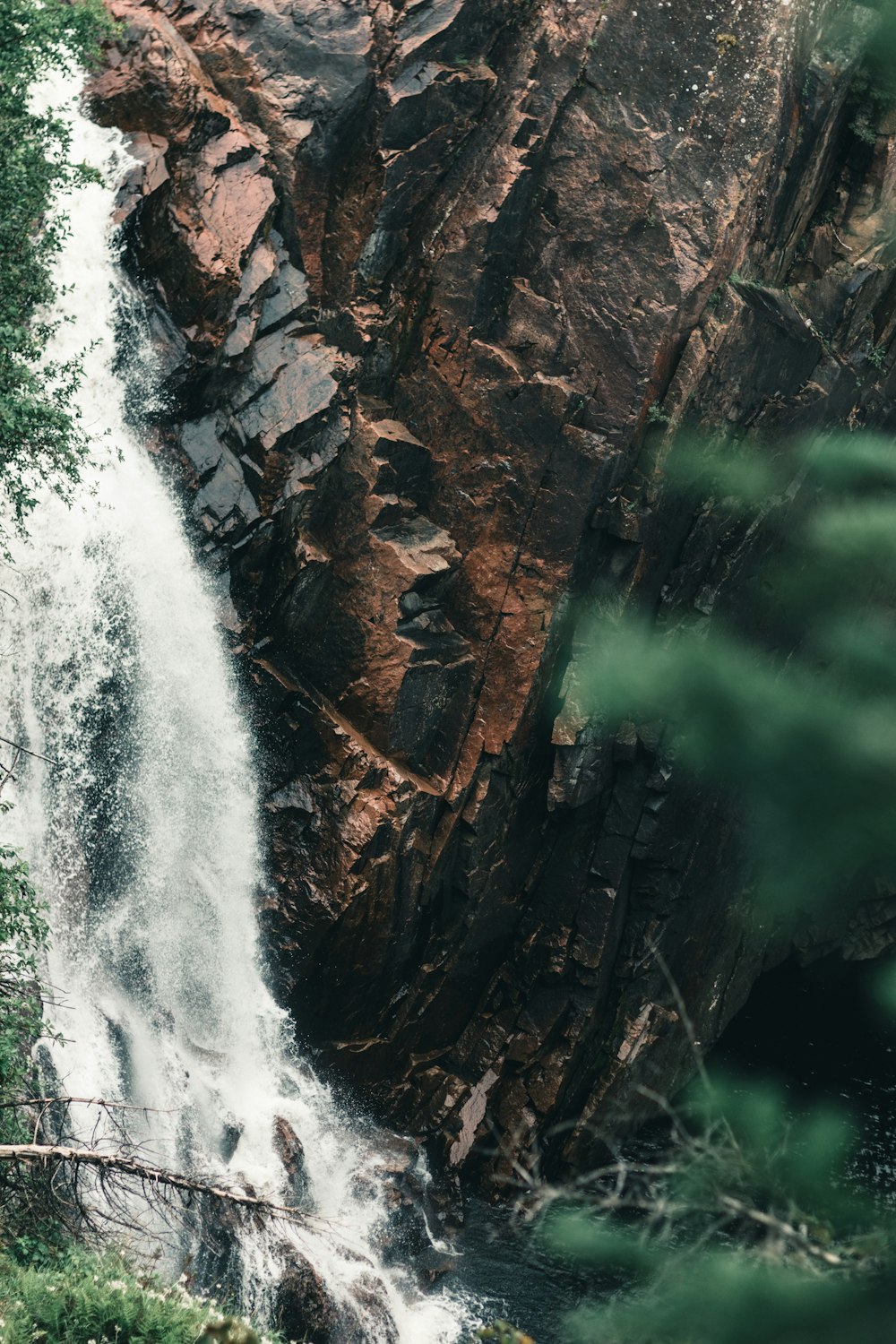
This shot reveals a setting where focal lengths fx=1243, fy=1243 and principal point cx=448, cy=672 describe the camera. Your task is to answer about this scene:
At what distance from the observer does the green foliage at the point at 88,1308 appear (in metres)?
9.01

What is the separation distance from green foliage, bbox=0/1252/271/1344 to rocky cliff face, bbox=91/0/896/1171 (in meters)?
6.55

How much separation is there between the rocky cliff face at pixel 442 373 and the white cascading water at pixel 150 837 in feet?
1.94

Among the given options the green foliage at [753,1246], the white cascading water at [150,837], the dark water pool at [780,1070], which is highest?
the green foliage at [753,1246]

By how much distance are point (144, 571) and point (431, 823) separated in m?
4.97

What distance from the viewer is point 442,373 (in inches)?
663

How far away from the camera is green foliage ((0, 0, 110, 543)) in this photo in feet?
44.4

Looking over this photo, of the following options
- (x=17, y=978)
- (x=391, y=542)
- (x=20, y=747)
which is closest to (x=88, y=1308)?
(x=17, y=978)

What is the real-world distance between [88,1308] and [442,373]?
11871 millimetres

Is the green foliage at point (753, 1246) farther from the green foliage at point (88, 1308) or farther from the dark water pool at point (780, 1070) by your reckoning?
the dark water pool at point (780, 1070)

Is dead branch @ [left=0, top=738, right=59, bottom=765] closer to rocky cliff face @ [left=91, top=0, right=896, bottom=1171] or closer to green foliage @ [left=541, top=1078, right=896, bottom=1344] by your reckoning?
rocky cliff face @ [left=91, top=0, right=896, bottom=1171]

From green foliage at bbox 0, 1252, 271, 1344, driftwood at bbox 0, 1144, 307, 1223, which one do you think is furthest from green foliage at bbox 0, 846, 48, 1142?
driftwood at bbox 0, 1144, 307, 1223

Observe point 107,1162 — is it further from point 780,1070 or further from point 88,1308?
point 780,1070

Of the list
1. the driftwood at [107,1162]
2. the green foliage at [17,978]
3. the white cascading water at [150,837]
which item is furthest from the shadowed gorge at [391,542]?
the driftwood at [107,1162]

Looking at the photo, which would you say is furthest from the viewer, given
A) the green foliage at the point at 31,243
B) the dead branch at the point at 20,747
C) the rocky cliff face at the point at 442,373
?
the rocky cliff face at the point at 442,373
